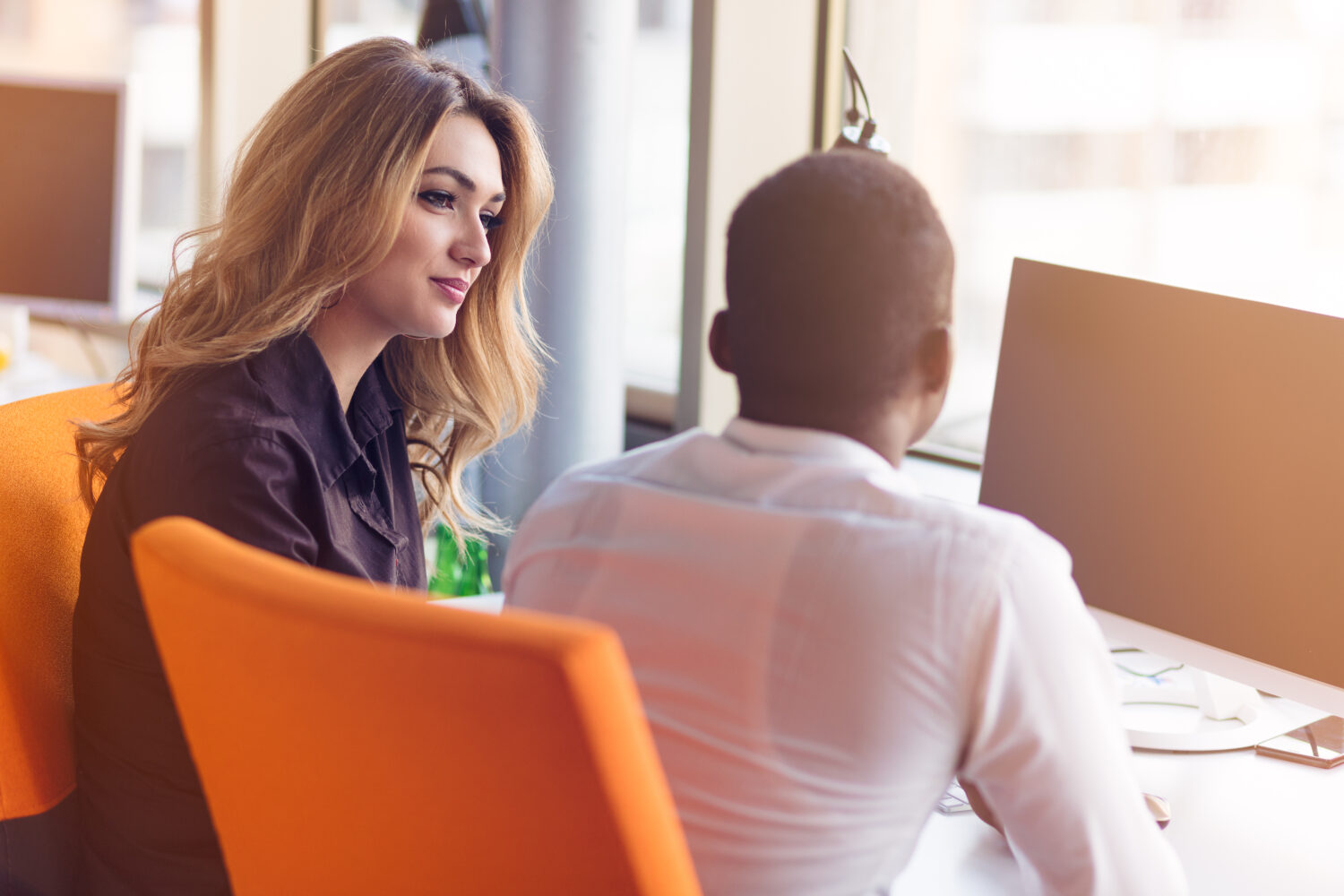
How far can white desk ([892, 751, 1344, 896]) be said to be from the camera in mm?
1233

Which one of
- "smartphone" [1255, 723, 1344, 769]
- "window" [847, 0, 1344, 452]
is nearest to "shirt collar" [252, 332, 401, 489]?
"smartphone" [1255, 723, 1344, 769]

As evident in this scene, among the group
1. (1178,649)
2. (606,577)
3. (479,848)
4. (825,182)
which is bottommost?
(1178,649)

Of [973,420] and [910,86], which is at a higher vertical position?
[910,86]

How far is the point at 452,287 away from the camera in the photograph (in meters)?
1.61

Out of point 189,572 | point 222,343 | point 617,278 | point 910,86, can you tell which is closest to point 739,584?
point 189,572

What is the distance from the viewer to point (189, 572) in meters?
0.77

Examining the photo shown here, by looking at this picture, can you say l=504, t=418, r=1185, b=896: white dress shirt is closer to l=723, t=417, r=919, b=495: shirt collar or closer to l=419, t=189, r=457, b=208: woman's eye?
l=723, t=417, r=919, b=495: shirt collar

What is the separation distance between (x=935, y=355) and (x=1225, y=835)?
0.75 m

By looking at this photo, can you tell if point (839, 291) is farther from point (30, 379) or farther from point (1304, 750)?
point (30, 379)

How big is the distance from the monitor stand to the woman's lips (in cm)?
97

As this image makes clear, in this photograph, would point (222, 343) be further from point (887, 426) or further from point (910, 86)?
point (910, 86)

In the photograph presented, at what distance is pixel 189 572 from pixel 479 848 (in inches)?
9.4

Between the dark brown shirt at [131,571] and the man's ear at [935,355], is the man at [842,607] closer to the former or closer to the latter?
the man's ear at [935,355]

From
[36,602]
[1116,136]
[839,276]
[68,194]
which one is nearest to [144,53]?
[68,194]
